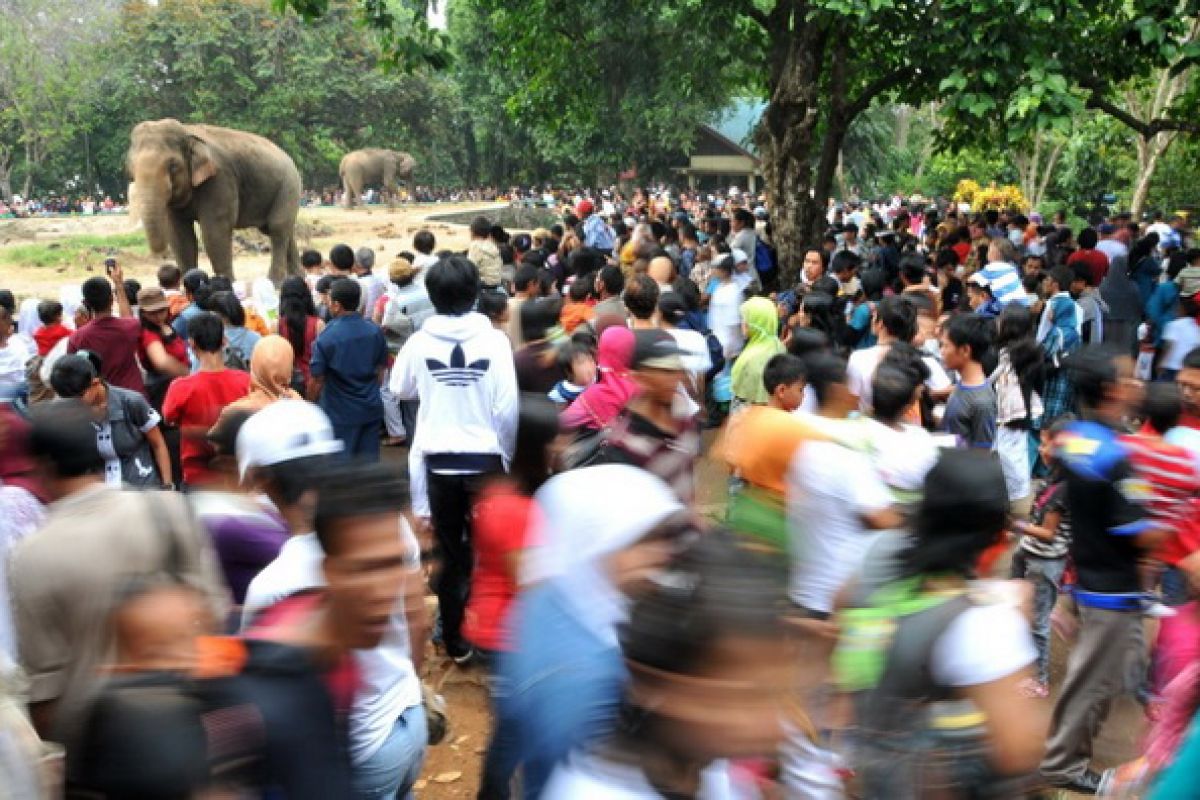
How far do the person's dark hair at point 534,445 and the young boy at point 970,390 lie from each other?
7.54 ft

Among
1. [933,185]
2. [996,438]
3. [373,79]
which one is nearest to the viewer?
[996,438]

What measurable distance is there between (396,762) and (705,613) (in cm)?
115

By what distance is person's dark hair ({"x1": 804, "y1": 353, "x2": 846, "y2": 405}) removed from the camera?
4.04 meters

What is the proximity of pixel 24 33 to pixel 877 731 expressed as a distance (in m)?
45.2

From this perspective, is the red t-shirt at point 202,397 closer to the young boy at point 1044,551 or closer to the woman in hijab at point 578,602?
the woman in hijab at point 578,602

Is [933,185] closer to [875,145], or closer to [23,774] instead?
[875,145]

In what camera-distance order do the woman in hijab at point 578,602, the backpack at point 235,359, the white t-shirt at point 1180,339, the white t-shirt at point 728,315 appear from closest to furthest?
1. the woman in hijab at point 578,602
2. the backpack at point 235,359
3. the white t-shirt at point 1180,339
4. the white t-shirt at point 728,315

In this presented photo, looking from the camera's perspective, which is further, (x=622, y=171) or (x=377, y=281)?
(x=622, y=171)

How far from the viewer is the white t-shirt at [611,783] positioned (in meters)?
1.96

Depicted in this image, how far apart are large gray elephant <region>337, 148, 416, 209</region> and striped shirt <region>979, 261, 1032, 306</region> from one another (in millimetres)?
31843

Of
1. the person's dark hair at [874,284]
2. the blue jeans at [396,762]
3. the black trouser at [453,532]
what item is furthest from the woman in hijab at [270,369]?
the person's dark hair at [874,284]

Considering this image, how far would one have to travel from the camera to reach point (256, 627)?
2584 mm

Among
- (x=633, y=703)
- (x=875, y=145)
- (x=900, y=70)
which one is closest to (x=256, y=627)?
(x=633, y=703)

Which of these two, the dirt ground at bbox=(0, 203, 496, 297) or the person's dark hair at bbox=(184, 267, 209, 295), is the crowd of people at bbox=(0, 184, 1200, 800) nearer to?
the person's dark hair at bbox=(184, 267, 209, 295)
